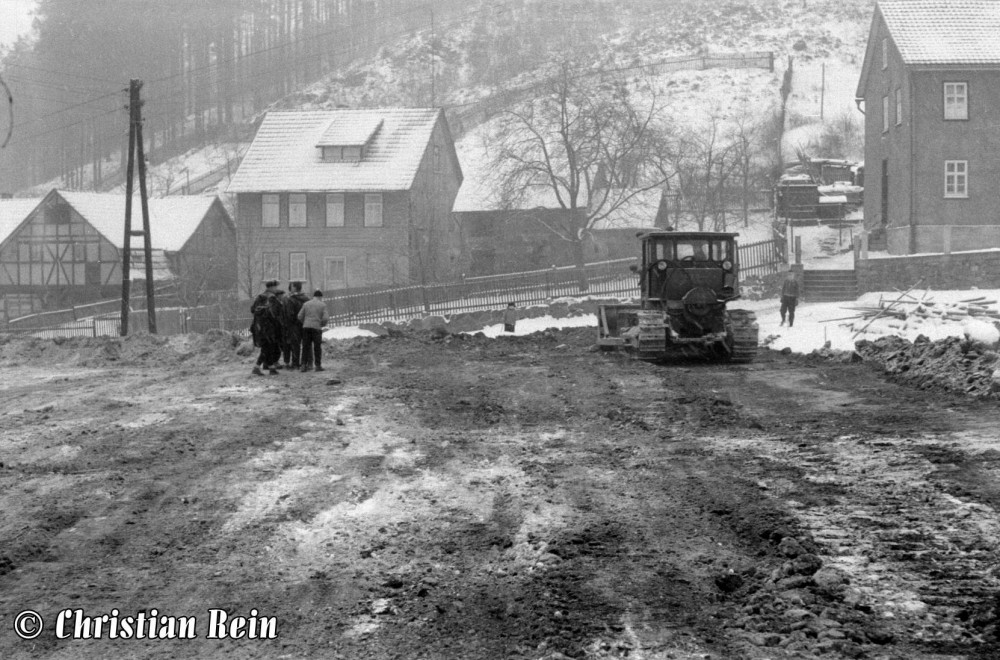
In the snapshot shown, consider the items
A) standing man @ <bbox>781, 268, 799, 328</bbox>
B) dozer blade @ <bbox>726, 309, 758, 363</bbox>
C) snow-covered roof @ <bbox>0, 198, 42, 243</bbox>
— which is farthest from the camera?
snow-covered roof @ <bbox>0, 198, 42, 243</bbox>

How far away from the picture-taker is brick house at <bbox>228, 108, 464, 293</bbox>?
49750 millimetres

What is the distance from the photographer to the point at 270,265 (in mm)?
50594

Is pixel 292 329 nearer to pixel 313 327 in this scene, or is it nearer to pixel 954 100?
pixel 313 327

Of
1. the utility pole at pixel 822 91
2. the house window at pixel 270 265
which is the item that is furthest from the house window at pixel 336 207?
the utility pole at pixel 822 91

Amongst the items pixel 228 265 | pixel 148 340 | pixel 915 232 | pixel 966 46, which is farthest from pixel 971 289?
pixel 228 265

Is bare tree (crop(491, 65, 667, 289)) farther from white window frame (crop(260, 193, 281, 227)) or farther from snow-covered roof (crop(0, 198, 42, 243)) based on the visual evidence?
snow-covered roof (crop(0, 198, 42, 243))

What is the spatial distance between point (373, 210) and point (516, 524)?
42.7 m

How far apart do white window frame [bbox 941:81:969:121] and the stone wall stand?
823cm

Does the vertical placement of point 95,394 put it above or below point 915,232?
below

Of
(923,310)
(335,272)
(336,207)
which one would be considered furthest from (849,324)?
(336,207)

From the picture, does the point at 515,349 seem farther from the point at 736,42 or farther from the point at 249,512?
the point at 736,42

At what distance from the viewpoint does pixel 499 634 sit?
607 centimetres

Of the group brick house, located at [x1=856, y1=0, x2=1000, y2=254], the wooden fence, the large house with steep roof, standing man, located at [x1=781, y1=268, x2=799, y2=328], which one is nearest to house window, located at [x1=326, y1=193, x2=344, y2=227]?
the large house with steep roof

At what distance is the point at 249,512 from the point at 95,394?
1024cm
